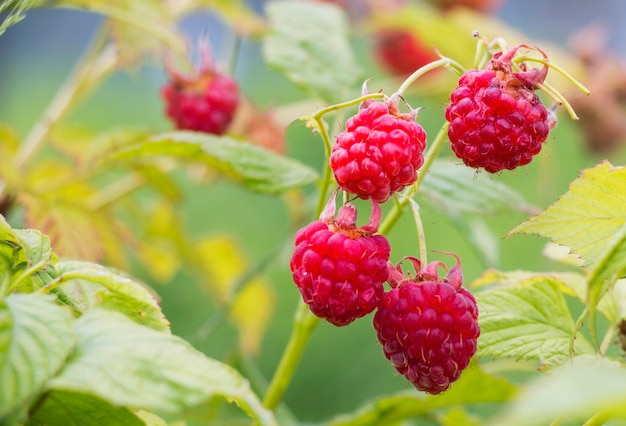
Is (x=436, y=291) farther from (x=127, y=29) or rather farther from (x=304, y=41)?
(x=127, y=29)

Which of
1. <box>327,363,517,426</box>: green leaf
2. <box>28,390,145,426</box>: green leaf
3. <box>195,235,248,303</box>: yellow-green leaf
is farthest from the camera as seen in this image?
<box>195,235,248,303</box>: yellow-green leaf

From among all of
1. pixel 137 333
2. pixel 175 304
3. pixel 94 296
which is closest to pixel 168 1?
pixel 175 304

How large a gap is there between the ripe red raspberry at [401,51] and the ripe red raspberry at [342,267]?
42.5 inches

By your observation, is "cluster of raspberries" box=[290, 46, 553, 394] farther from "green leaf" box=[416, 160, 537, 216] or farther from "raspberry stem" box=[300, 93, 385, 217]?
"green leaf" box=[416, 160, 537, 216]

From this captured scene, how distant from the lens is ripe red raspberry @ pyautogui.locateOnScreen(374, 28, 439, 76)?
1636mm

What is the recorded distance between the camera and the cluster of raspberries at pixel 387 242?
56cm

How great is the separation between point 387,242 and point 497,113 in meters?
0.11

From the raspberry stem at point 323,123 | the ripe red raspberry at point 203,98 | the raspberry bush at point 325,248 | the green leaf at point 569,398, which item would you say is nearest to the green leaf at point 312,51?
the raspberry bush at point 325,248

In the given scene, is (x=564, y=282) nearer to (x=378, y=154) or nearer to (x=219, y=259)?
(x=378, y=154)

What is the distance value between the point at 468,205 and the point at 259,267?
11.8 inches

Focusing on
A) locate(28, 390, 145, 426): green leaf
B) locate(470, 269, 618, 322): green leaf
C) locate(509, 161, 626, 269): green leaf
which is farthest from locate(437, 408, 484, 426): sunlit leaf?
locate(28, 390, 145, 426): green leaf

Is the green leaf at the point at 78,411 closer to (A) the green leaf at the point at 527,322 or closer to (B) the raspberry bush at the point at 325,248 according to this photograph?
(B) the raspberry bush at the point at 325,248

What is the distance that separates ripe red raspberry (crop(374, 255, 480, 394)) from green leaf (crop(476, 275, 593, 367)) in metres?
0.05

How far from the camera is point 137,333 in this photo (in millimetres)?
446
